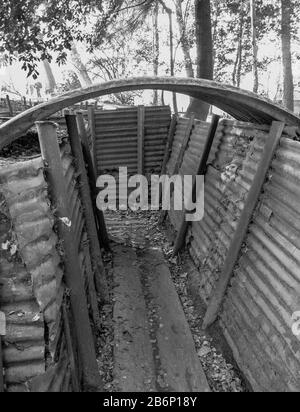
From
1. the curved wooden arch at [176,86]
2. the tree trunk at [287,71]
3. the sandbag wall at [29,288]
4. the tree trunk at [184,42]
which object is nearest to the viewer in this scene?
the sandbag wall at [29,288]

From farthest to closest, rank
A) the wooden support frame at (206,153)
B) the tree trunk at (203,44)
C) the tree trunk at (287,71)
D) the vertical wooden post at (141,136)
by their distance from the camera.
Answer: the tree trunk at (287,71), the tree trunk at (203,44), the vertical wooden post at (141,136), the wooden support frame at (206,153)

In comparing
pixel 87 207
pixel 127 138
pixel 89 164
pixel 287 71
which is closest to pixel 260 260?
pixel 87 207

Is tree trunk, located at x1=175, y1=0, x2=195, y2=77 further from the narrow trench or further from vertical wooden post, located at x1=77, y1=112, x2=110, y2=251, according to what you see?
vertical wooden post, located at x1=77, y1=112, x2=110, y2=251

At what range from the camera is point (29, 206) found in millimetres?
2758

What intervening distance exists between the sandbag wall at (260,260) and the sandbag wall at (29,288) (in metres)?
1.75

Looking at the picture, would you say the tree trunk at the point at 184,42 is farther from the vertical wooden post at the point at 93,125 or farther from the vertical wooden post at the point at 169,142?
the vertical wooden post at the point at 93,125

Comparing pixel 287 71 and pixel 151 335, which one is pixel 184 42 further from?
pixel 151 335

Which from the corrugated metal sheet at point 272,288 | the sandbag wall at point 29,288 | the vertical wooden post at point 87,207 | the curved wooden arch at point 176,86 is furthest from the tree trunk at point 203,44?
the sandbag wall at point 29,288

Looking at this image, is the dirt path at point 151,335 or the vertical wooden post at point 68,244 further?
the dirt path at point 151,335

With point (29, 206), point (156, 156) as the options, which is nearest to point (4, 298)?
point (29, 206)

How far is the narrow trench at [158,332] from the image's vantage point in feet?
12.6

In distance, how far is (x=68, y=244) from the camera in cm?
333

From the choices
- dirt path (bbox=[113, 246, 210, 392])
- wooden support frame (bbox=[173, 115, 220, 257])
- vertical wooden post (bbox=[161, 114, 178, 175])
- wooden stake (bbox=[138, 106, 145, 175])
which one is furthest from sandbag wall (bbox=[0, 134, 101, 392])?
wooden stake (bbox=[138, 106, 145, 175])
